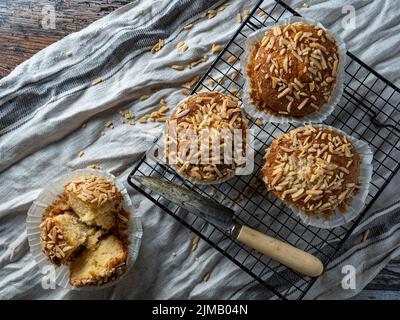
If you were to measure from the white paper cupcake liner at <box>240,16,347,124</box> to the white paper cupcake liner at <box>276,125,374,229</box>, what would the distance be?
0.07 metres

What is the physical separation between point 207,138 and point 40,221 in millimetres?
952

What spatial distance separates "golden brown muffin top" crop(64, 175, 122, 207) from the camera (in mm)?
2715

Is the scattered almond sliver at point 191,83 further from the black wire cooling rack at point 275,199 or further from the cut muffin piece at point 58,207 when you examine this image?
the cut muffin piece at point 58,207

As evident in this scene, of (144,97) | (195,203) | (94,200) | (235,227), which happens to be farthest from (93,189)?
(235,227)

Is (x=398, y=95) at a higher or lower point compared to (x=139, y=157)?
higher

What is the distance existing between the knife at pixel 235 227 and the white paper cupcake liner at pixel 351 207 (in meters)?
0.17

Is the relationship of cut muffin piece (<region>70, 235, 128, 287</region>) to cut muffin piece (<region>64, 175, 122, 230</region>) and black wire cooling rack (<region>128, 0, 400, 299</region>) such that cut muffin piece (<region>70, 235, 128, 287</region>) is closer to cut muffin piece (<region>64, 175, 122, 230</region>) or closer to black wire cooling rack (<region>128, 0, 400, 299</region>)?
cut muffin piece (<region>64, 175, 122, 230</region>)

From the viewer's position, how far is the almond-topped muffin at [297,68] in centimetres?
264

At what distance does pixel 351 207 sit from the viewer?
2.76 metres

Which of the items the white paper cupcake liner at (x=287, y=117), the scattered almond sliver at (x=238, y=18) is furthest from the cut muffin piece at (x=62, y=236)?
the scattered almond sliver at (x=238, y=18)
